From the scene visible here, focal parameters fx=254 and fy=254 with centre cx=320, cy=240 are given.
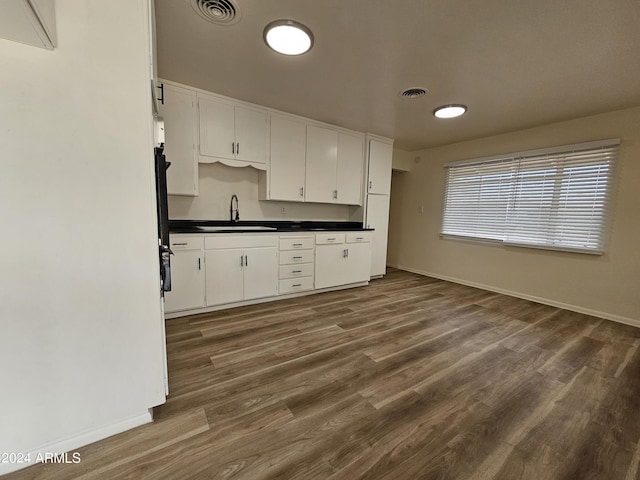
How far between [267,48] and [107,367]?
2332 mm

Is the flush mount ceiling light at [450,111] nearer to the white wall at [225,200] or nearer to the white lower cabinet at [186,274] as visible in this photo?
the white wall at [225,200]

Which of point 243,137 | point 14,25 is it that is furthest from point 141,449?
point 243,137

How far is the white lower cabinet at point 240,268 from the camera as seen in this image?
2.74 m

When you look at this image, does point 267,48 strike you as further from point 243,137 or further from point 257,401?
point 257,401

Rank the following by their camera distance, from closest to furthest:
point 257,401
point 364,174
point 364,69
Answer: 1. point 257,401
2. point 364,69
3. point 364,174

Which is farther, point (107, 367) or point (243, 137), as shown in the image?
point (243, 137)

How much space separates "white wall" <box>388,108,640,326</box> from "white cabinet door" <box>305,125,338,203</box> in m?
2.12

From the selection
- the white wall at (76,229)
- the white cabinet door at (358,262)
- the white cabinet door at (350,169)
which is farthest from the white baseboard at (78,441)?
the white cabinet door at (350,169)

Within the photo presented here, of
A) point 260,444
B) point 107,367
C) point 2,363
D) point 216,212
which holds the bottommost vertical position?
point 260,444

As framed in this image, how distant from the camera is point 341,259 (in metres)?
3.73

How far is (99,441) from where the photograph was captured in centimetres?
121

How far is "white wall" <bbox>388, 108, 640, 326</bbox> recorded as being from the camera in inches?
112

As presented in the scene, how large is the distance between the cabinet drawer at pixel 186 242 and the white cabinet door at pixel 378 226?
2.60m

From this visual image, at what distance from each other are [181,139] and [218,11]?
1389 mm
